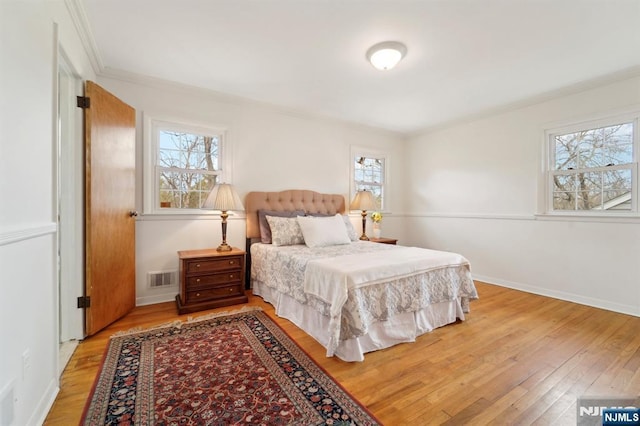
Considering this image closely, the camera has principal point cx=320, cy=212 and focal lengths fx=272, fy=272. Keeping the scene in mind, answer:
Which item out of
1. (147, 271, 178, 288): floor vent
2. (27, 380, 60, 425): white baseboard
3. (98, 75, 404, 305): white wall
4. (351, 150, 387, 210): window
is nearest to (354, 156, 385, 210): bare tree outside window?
(351, 150, 387, 210): window

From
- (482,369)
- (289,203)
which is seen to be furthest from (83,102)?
(482,369)

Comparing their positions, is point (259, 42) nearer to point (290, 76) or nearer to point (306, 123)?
point (290, 76)

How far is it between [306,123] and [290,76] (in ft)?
3.95

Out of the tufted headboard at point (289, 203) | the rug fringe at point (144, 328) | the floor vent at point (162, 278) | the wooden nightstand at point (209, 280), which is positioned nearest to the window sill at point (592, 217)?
the tufted headboard at point (289, 203)

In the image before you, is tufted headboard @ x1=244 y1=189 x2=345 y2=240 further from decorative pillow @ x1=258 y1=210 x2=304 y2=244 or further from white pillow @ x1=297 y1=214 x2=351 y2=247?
white pillow @ x1=297 y1=214 x2=351 y2=247

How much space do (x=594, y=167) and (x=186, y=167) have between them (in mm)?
4813

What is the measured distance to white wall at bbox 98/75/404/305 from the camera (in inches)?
120

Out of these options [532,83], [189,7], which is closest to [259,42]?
[189,7]

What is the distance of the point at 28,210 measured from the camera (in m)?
1.31

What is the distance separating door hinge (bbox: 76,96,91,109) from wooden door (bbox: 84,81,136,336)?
17 mm

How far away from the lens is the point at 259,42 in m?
2.35

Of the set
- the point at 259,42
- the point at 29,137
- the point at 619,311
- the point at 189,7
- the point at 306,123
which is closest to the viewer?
the point at 29,137

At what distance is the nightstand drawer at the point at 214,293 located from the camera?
2801 millimetres

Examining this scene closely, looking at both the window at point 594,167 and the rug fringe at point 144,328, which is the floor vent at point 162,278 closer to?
the rug fringe at point 144,328
